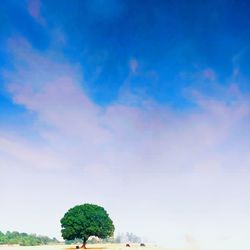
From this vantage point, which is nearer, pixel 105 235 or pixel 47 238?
pixel 105 235

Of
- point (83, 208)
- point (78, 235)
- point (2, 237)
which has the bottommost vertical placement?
point (78, 235)

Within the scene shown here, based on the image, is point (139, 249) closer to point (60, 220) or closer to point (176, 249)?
point (176, 249)

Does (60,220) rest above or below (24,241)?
below

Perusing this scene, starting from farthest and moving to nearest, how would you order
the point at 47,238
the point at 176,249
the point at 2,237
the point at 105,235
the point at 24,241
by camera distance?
the point at 47,238, the point at 2,237, the point at 24,241, the point at 176,249, the point at 105,235

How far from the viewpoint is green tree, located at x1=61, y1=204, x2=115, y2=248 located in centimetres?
10306

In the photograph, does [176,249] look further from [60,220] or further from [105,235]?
[60,220]

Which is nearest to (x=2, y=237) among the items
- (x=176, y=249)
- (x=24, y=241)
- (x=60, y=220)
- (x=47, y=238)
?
(x=24, y=241)

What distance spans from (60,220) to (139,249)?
979 inches

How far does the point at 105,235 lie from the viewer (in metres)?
105

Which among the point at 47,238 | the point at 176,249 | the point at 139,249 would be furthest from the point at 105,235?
the point at 47,238

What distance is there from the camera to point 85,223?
10281 cm

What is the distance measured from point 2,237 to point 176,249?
3426 inches

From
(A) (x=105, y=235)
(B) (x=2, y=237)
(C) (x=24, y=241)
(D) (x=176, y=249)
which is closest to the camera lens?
(A) (x=105, y=235)

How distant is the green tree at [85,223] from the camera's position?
10306cm
